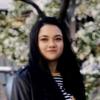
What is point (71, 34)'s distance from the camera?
4434 millimetres

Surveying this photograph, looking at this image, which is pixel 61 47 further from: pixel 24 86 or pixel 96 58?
pixel 96 58

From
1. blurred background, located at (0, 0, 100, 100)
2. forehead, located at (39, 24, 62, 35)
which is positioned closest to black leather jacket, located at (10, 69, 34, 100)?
forehead, located at (39, 24, 62, 35)

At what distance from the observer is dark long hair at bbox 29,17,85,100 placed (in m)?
2.42

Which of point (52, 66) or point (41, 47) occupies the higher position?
point (41, 47)

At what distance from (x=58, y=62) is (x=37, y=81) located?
0.67ft

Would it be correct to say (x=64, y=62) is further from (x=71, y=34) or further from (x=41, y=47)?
(x=71, y=34)

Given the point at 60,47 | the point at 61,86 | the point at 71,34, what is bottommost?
the point at 61,86

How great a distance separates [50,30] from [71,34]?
2.02m

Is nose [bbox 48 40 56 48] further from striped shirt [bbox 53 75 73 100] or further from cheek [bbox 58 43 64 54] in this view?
striped shirt [bbox 53 75 73 100]

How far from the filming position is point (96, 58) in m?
4.38

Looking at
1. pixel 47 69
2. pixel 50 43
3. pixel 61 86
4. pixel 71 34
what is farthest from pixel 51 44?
pixel 71 34

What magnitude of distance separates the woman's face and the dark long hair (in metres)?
0.03

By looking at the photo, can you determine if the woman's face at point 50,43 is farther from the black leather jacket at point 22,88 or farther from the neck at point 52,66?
the black leather jacket at point 22,88

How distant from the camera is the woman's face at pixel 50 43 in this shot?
7.85ft
